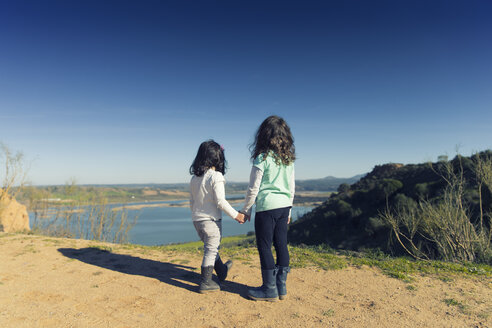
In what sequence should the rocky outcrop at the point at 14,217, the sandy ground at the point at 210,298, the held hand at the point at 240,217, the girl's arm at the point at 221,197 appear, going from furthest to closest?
the rocky outcrop at the point at 14,217
the girl's arm at the point at 221,197
the held hand at the point at 240,217
the sandy ground at the point at 210,298

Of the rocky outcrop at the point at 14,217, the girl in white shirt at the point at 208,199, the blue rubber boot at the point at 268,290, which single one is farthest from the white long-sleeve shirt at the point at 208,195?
the rocky outcrop at the point at 14,217

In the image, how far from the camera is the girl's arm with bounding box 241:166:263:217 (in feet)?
8.79

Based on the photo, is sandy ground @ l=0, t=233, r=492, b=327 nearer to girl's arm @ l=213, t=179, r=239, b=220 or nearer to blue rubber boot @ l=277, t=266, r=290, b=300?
blue rubber boot @ l=277, t=266, r=290, b=300

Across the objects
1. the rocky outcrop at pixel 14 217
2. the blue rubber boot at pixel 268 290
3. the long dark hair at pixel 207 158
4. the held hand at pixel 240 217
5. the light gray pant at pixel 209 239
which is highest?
the long dark hair at pixel 207 158

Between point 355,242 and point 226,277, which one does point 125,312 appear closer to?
point 226,277

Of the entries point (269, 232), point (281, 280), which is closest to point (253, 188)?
point (269, 232)

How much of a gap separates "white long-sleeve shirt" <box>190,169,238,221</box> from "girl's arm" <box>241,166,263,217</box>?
0.30 meters

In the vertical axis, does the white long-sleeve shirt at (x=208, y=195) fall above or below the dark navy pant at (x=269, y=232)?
above

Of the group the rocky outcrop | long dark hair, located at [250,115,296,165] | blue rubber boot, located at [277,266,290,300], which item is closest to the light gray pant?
blue rubber boot, located at [277,266,290,300]

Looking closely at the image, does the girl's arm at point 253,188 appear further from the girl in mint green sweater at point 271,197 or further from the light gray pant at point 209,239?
the light gray pant at point 209,239

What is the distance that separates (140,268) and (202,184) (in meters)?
1.87

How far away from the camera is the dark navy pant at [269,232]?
271 cm

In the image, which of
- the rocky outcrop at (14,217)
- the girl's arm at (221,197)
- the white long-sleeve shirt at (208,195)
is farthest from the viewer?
the rocky outcrop at (14,217)

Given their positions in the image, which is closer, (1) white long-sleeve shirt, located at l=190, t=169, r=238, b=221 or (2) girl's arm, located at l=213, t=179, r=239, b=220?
→ (2) girl's arm, located at l=213, t=179, r=239, b=220
